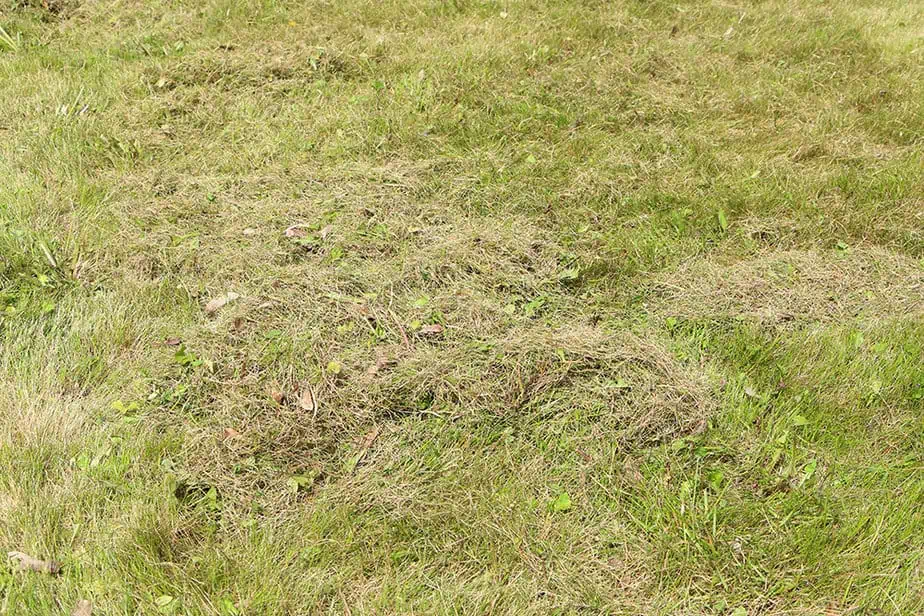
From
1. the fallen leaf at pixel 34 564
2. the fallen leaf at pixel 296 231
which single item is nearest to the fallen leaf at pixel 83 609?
the fallen leaf at pixel 34 564

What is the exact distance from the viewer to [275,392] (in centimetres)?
246

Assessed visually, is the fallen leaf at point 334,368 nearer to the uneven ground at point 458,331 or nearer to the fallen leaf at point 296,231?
the uneven ground at point 458,331

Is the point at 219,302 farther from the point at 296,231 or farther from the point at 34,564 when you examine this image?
the point at 34,564

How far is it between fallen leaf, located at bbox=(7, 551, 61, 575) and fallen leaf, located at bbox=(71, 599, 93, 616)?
145 mm

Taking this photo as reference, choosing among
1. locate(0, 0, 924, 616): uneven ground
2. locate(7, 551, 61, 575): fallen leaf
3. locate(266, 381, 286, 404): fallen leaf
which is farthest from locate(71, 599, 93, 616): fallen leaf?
locate(266, 381, 286, 404): fallen leaf

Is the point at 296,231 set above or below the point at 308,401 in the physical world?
above

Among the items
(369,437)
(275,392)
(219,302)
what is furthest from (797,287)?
(219,302)

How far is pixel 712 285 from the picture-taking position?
3105mm

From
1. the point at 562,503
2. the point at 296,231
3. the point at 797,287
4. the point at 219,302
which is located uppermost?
the point at 296,231

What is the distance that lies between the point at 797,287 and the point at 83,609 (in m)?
3.02

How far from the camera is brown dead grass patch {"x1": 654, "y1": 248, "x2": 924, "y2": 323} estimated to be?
2984 millimetres

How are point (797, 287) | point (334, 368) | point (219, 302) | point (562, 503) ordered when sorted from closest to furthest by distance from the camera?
point (562, 503) → point (334, 368) → point (219, 302) → point (797, 287)

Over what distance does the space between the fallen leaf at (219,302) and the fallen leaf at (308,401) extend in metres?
0.70

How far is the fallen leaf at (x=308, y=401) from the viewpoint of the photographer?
2416mm
